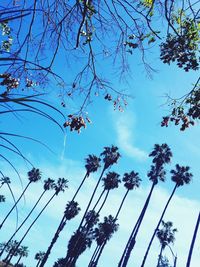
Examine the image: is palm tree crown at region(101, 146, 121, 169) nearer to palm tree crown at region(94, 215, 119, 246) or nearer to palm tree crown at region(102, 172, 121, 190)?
palm tree crown at region(102, 172, 121, 190)

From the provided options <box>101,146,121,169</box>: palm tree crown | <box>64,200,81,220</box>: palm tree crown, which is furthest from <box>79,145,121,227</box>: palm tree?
<box>64,200,81,220</box>: palm tree crown

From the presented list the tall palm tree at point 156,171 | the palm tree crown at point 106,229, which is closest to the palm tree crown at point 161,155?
the tall palm tree at point 156,171

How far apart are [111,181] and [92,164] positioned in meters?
4.73

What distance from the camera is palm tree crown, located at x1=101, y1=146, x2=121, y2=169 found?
5000cm

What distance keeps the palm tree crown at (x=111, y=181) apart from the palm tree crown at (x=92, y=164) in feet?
9.00

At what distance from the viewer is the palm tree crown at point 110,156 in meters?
50.0

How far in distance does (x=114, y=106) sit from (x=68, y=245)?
216ft

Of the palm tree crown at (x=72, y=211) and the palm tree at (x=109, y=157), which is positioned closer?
the palm tree at (x=109, y=157)

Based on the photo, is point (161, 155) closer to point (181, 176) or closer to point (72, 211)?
point (181, 176)

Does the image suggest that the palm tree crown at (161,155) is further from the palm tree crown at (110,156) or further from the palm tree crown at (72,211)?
the palm tree crown at (72,211)

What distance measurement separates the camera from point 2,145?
1896 millimetres

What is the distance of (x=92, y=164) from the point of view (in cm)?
5347

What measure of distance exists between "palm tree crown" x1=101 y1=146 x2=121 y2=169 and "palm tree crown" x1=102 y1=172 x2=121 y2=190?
287 cm

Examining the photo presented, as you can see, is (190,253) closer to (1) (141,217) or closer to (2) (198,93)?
(1) (141,217)
